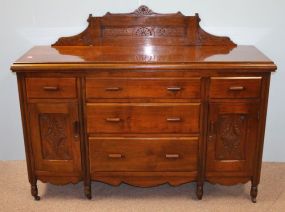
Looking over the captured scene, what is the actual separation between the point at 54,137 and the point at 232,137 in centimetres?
104

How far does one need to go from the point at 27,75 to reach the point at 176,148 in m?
0.94

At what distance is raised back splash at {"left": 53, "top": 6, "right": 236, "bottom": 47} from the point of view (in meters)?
2.50

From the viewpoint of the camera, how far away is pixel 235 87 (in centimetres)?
218

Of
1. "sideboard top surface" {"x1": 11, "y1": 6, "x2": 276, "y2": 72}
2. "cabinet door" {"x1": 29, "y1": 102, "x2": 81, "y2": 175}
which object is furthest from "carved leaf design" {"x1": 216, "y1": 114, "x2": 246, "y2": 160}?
"cabinet door" {"x1": 29, "y1": 102, "x2": 81, "y2": 175}

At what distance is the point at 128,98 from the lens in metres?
2.21

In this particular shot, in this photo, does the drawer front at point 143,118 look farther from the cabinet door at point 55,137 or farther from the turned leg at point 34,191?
the turned leg at point 34,191

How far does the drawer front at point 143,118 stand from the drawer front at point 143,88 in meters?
0.05

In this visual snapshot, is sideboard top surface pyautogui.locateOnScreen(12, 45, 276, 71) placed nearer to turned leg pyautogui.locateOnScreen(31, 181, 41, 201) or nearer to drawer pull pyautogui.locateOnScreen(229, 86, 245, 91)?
drawer pull pyautogui.locateOnScreen(229, 86, 245, 91)

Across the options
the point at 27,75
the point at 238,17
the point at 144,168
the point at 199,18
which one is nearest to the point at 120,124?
the point at 144,168

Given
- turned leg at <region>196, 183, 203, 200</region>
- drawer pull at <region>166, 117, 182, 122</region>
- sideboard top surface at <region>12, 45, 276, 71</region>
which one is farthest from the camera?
turned leg at <region>196, 183, 203, 200</region>

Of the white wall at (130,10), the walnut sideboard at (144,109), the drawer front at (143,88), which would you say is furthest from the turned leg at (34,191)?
the white wall at (130,10)

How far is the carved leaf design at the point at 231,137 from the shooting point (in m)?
2.27

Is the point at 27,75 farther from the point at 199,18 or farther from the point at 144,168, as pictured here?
the point at 199,18

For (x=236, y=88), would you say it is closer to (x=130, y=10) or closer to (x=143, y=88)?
(x=143, y=88)
